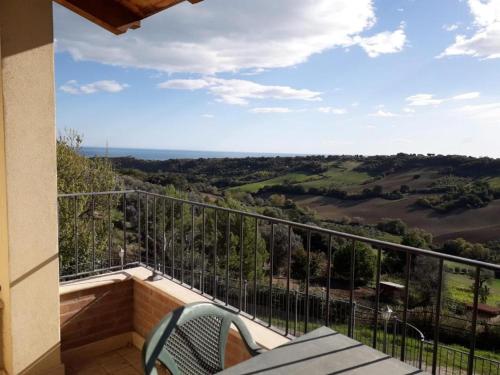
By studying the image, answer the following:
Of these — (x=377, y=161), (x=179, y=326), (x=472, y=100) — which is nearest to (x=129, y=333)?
(x=179, y=326)

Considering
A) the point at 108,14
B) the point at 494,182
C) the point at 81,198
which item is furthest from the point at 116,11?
the point at 494,182

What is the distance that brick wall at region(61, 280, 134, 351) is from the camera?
3.22 metres

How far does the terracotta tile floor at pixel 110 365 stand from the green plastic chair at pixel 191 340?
179cm

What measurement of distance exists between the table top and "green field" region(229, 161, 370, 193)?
27.5 m

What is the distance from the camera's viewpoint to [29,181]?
244 cm

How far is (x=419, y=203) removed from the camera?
27.6 metres

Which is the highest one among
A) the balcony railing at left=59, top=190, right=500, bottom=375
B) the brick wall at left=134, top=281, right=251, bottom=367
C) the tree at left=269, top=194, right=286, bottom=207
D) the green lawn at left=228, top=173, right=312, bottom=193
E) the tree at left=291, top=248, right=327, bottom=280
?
the balcony railing at left=59, top=190, right=500, bottom=375

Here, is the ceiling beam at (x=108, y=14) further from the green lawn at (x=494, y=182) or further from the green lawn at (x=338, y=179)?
Answer: the green lawn at (x=494, y=182)

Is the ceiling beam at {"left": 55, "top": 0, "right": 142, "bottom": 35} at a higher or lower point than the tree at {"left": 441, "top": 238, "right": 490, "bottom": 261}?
higher

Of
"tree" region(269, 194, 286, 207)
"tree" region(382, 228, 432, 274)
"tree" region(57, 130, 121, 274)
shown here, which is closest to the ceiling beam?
"tree" region(382, 228, 432, 274)

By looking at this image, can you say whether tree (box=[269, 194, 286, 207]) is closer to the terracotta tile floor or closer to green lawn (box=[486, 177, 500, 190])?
green lawn (box=[486, 177, 500, 190])

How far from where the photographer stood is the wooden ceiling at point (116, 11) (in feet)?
8.53

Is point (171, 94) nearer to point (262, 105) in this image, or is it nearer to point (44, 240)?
point (262, 105)

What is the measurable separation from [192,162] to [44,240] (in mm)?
24914
